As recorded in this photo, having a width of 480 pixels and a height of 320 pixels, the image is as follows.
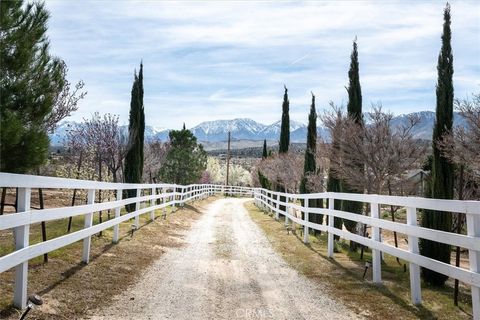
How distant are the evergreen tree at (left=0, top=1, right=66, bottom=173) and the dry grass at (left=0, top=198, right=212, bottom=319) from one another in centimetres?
160

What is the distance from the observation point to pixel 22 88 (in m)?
8.09

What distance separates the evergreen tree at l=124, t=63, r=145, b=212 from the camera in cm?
2209

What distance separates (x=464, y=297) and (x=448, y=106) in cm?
358

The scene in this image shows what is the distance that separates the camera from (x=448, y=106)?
28.1 ft

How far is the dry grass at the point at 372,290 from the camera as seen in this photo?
17.5 feet

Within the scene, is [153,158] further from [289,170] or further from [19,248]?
[19,248]

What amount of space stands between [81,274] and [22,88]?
3.75 metres

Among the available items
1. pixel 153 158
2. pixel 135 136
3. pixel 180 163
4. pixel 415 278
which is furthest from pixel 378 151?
pixel 153 158

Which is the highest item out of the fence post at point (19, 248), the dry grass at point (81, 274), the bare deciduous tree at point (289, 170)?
the bare deciduous tree at point (289, 170)

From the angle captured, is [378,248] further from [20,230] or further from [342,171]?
[342,171]

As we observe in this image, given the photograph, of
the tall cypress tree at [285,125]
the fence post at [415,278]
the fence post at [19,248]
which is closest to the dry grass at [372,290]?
the fence post at [415,278]

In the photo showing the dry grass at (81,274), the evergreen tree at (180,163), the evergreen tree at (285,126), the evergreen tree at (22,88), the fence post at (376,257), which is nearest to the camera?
the dry grass at (81,274)

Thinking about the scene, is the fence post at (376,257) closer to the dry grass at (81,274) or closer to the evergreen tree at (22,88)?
the dry grass at (81,274)

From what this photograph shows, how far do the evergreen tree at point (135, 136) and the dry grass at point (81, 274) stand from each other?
1165 centimetres
